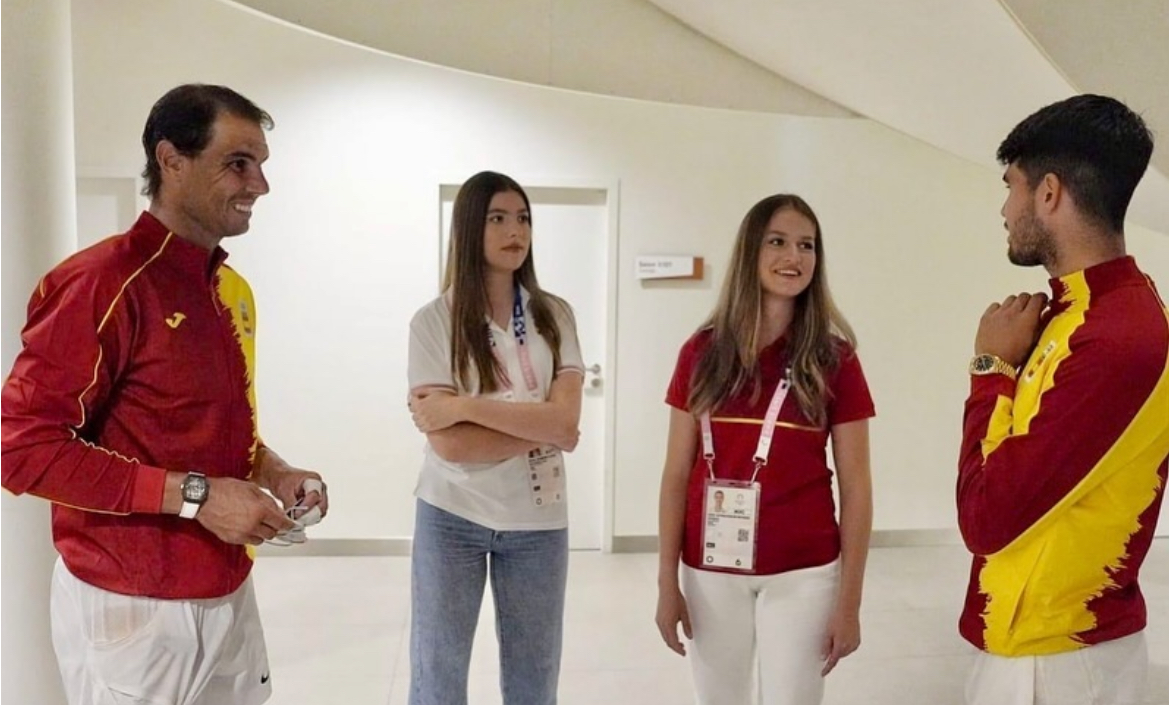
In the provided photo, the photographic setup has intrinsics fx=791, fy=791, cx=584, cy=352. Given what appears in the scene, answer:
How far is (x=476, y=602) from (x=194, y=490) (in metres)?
0.88

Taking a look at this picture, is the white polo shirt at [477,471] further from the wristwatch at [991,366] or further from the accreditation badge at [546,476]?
the wristwatch at [991,366]

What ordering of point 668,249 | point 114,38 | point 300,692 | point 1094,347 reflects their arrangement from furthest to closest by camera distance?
point 668,249, point 114,38, point 300,692, point 1094,347

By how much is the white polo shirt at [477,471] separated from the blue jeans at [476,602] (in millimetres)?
30

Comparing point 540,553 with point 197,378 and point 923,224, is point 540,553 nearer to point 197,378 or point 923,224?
point 197,378

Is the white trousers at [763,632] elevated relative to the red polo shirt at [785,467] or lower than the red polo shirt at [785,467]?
lower

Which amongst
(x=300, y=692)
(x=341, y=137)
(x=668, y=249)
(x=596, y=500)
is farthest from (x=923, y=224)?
(x=300, y=692)

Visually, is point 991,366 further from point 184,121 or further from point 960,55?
point 960,55

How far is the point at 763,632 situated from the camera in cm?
166

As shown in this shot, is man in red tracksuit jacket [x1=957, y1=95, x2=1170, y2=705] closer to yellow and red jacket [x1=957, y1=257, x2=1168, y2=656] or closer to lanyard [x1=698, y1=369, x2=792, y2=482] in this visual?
yellow and red jacket [x1=957, y1=257, x2=1168, y2=656]

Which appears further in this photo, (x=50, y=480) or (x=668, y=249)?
(x=668, y=249)

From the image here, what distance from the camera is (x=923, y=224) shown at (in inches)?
184

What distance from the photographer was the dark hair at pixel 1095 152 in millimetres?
1127

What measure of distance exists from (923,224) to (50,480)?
459cm

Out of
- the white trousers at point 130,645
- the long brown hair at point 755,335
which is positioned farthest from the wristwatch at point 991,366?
the white trousers at point 130,645
